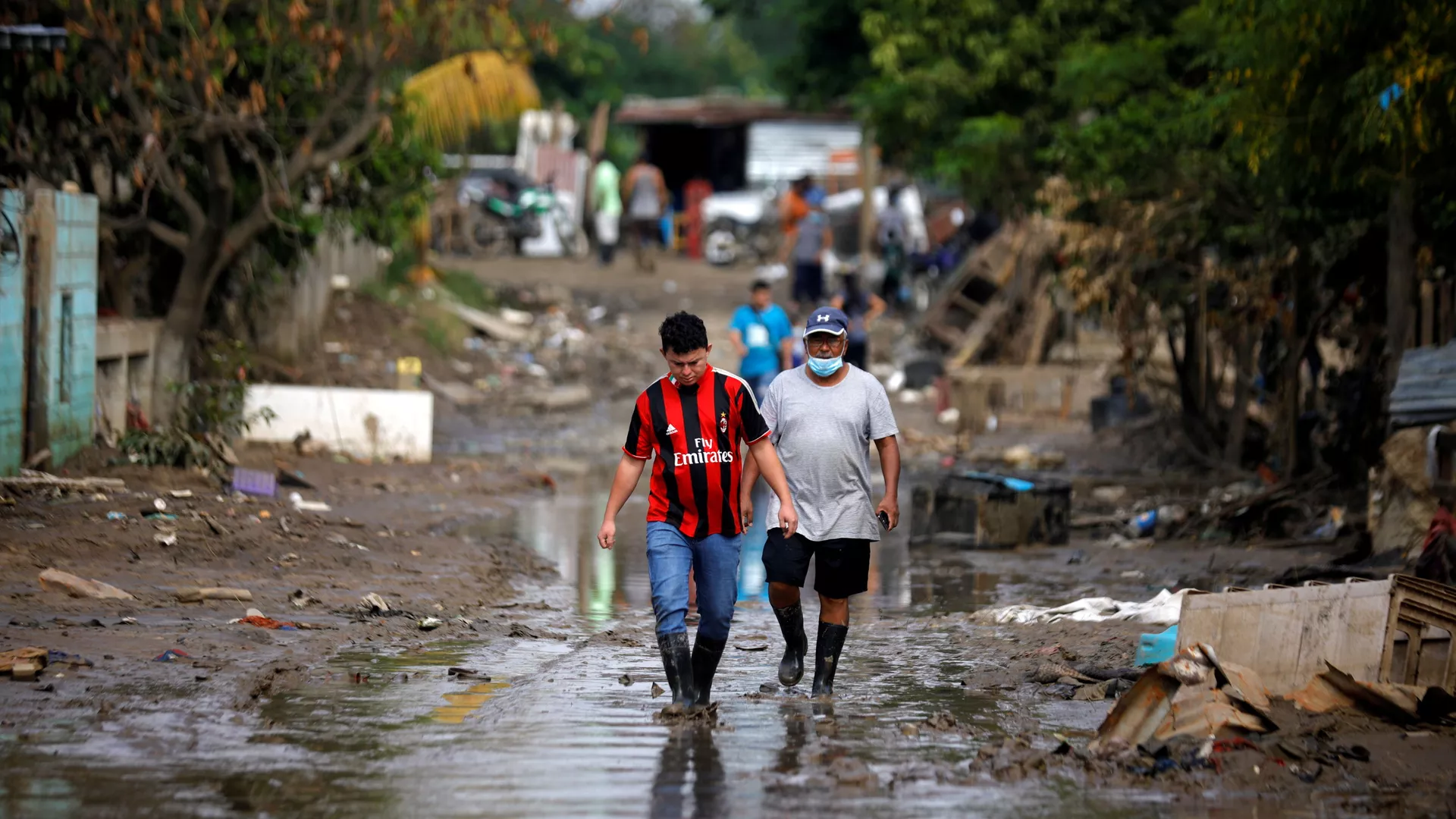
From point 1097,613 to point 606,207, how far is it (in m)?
24.5

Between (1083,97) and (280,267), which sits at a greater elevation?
(1083,97)

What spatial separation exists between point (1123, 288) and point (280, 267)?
9.02m

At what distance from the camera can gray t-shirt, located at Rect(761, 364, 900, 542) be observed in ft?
25.0

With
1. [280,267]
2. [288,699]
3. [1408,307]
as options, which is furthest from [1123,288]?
[288,699]

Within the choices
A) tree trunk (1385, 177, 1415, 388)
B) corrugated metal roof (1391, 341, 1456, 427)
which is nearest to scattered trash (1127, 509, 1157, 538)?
tree trunk (1385, 177, 1415, 388)

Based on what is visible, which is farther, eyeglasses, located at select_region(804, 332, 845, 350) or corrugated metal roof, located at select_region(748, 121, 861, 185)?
corrugated metal roof, located at select_region(748, 121, 861, 185)

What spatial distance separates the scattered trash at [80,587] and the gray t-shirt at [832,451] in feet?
12.6

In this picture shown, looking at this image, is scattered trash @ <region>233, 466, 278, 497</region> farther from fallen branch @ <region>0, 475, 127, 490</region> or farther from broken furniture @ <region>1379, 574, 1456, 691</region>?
broken furniture @ <region>1379, 574, 1456, 691</region>

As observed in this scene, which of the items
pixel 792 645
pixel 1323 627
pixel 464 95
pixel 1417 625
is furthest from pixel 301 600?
pixel 464 95

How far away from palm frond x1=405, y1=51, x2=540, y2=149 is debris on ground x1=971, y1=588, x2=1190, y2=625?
522 inches

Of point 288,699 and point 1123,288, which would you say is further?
point 1123,288

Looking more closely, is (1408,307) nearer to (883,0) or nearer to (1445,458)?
(1445,458)

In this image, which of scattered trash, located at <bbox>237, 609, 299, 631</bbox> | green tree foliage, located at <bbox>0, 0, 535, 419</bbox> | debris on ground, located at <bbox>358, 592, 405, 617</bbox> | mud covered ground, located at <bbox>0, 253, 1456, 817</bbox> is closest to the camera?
mud covered ground, located at <bbox>0, 253, 1456, 817</bbox>

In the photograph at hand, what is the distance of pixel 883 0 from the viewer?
24922 mm
